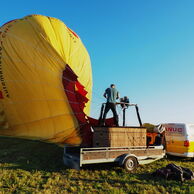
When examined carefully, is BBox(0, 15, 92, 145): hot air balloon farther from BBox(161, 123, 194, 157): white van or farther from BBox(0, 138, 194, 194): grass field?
BBox(161, 123, 194, 157): white van

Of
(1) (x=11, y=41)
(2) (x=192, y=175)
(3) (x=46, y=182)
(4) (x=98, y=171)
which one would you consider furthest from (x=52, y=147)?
(2) (x=192, y=175)

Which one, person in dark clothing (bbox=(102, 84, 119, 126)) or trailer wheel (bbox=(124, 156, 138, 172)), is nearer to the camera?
trailer wheel (bbox=(124, 156, 138, 172))

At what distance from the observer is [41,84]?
10.1m

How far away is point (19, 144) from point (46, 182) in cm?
545

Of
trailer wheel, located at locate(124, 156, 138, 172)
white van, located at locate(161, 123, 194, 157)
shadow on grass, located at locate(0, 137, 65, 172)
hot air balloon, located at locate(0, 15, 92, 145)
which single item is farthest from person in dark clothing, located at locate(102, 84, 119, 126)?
white van, located at locate(161, 123, 194, 157)

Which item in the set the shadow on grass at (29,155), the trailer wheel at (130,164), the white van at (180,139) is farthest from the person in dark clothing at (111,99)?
the white van at (180,139)

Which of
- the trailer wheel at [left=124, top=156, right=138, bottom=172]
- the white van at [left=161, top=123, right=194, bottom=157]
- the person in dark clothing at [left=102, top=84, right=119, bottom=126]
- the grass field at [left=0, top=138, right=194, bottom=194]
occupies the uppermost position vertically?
the person in dark clothing at [left=102, top=84, right=119, bottom=126]

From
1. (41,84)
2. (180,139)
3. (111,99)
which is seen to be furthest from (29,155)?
(180,139)

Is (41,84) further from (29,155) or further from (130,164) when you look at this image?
(130,164)

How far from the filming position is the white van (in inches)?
377

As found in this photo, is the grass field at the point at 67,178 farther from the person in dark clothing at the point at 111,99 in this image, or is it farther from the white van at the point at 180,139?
the person in dark clothing at the point at 111,99

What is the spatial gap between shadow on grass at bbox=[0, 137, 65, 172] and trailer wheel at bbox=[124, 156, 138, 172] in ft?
7.30

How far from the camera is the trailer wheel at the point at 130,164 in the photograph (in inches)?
293

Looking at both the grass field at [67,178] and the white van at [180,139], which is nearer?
the grass field at [67,178]
